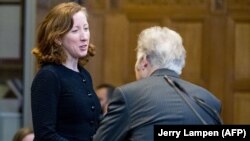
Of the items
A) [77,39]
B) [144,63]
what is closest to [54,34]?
[77,39]

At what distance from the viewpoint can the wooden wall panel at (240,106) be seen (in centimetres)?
726

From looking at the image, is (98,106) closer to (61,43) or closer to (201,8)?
(61,43)

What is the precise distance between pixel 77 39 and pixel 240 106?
11.5ft

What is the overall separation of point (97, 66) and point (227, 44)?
118cm

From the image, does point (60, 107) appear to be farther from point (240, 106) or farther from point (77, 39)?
point (240, 106)

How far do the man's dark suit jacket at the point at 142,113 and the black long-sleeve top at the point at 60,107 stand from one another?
23cm

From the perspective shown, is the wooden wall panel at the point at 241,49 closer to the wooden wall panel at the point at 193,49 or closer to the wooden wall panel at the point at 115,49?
the wooden wall panel at the point at 193,49

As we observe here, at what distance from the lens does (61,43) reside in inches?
158

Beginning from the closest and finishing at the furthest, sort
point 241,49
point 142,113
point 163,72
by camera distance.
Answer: point 142,113 → point 163,72 → point 241,49

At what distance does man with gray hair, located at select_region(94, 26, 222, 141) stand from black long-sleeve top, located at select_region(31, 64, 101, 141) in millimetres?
209

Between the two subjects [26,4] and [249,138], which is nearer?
[249,138]

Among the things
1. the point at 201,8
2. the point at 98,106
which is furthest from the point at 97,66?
the point at 98,106

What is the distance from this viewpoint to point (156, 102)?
3.69m

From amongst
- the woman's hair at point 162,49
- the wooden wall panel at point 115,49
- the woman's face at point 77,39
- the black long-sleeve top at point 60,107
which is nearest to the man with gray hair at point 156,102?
the woman's hair at point 162,49
